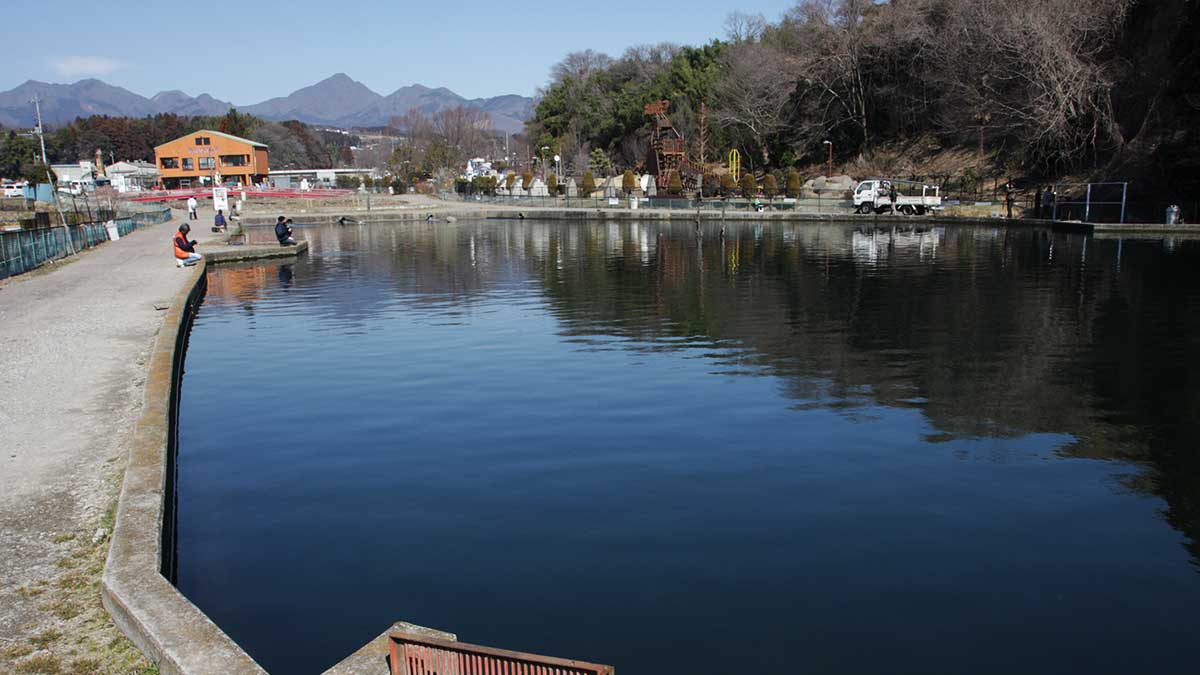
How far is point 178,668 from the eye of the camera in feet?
16.8

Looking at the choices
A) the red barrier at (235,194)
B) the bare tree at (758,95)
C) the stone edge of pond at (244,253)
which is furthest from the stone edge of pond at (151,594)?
the bare tree at (758,95)

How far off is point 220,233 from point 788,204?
3555 centimetres

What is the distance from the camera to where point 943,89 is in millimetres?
65000

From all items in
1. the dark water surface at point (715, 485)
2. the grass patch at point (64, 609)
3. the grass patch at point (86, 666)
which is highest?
the grass patch at point (64, 609)

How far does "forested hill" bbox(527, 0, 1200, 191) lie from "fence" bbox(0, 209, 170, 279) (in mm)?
44569

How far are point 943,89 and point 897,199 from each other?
49.7 ft

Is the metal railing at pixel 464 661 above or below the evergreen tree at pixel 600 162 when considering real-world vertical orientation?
below

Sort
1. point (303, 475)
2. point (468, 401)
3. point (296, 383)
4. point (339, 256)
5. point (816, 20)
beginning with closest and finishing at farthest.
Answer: point (303, 475)
point (468, 401)
point (296, 383)
point (339, 256)
point (816, 20)

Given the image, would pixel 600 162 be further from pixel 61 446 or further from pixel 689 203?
pixel 61 446

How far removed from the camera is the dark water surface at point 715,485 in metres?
6.78

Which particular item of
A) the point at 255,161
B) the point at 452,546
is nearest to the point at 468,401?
the point at 452,546

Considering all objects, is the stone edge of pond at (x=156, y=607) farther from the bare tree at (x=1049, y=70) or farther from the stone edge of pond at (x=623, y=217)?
the bare tree at (x=1049, y=70)

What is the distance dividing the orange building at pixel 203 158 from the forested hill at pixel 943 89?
41410mm

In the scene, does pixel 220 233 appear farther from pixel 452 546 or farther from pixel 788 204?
pixel 452 546
